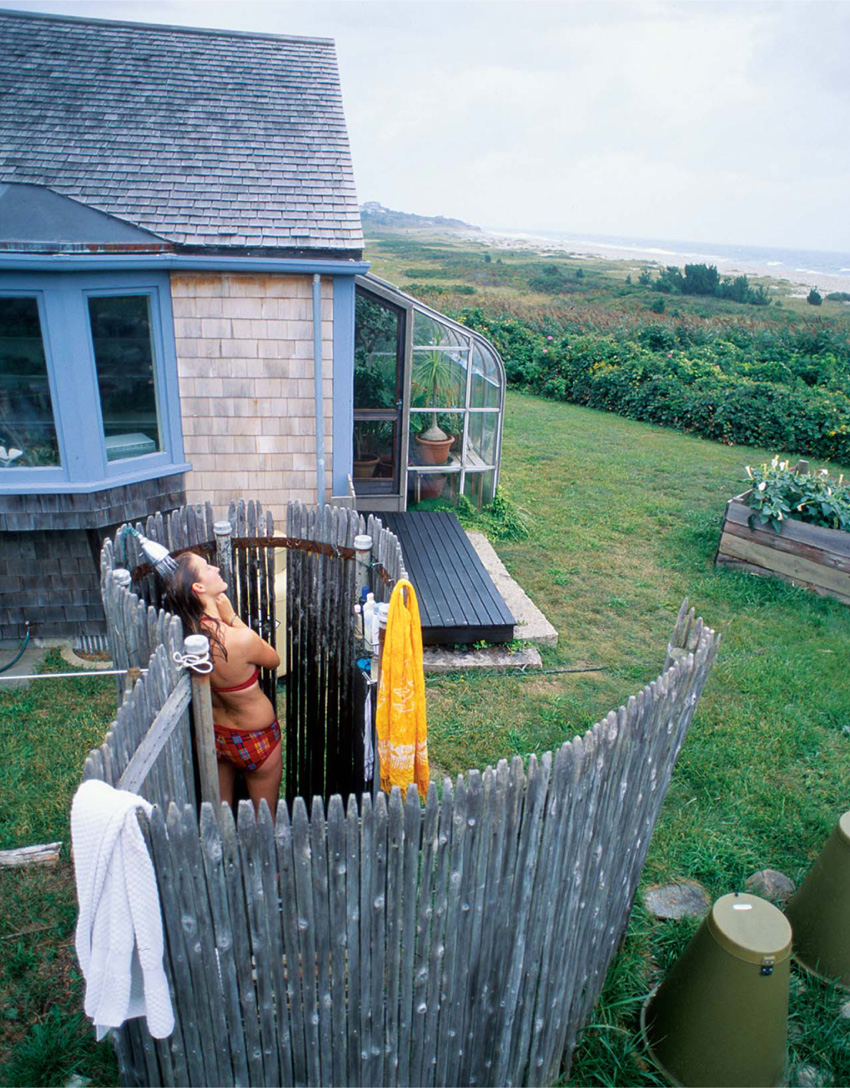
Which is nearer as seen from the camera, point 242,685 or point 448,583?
point 242,685

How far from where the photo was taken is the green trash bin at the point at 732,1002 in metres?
2.67

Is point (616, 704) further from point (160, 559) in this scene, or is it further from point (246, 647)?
point (160, 559)

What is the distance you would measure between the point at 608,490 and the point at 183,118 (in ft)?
25.1

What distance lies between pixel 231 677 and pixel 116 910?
4.95 ft

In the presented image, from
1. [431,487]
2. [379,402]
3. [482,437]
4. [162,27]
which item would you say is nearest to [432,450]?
[431,487]

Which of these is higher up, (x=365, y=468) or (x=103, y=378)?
(x=103, y=378)

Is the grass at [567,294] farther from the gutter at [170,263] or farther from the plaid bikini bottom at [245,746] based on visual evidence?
the plaid bikini bottom at [245,746]

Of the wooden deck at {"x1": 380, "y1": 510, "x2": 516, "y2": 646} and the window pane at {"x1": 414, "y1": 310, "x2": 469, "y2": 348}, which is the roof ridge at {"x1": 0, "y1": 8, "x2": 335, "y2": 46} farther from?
the wooden deck at {"x1": 380, "y1": 510, "x2": 516, "y2": 646}

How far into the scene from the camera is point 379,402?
8.66 metres

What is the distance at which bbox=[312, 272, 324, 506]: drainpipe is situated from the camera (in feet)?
20.9

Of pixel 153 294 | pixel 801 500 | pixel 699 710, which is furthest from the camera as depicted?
pixel 801 500

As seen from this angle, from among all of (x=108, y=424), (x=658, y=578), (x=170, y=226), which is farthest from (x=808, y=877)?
(x=170, y=226)

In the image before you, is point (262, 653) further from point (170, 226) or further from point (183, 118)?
point (183, 118)

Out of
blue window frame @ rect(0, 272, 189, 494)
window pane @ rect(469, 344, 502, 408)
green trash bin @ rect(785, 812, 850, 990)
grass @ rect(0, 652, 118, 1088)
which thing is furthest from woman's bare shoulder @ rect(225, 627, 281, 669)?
window pane @ rect(469, 344, 502, 408)
